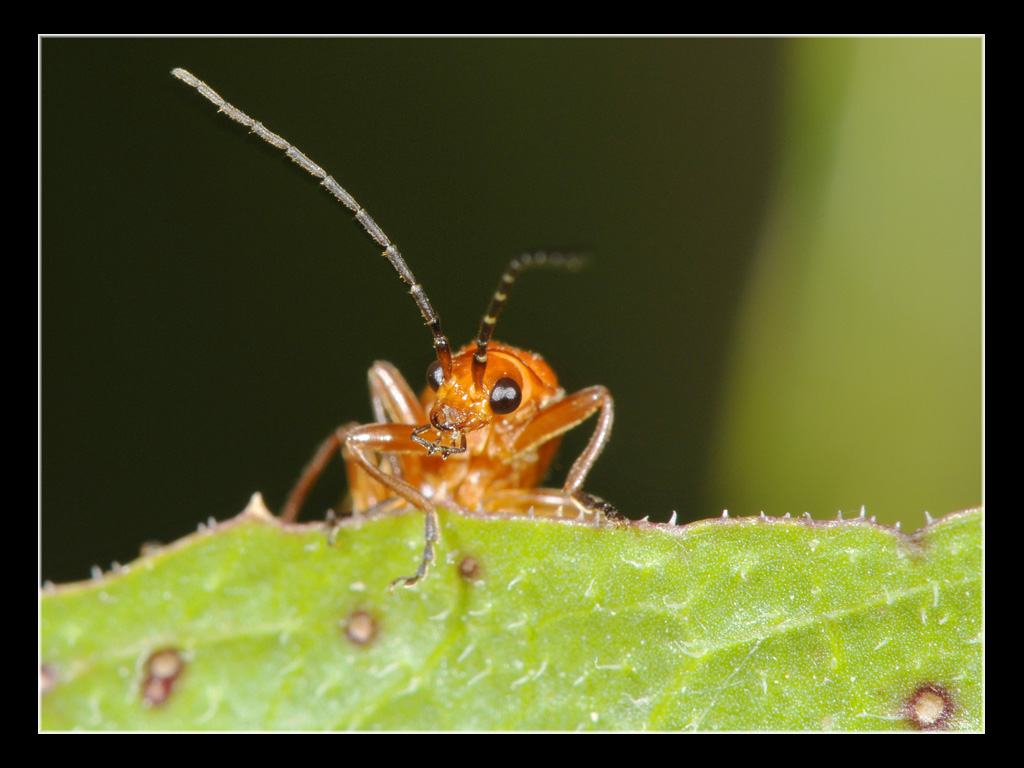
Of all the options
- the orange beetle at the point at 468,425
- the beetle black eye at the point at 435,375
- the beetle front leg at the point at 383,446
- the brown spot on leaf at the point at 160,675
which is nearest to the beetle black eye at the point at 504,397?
the orange beetle at the point at 468,425

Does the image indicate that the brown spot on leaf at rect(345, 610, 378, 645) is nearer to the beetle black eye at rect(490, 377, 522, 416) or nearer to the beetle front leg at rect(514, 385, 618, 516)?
the beetle front leg at rect(514, 385, 618, 516)

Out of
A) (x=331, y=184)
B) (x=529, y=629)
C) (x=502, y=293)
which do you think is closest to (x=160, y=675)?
(x=529, y=629)

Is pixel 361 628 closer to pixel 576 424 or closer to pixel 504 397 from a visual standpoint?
pixel 504 397

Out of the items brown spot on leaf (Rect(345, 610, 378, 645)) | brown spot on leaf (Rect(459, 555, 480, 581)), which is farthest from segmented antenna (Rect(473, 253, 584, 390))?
brown spot on leaf (Rect(345, 610, 378, 645))

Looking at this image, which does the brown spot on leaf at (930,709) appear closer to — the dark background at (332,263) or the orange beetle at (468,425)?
the orange beetle at (468,425)

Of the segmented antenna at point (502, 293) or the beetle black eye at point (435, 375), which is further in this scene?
the beetle black eye at point (435, 375)

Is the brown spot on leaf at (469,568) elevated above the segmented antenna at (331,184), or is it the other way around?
the segmented antenna at (331,184)
